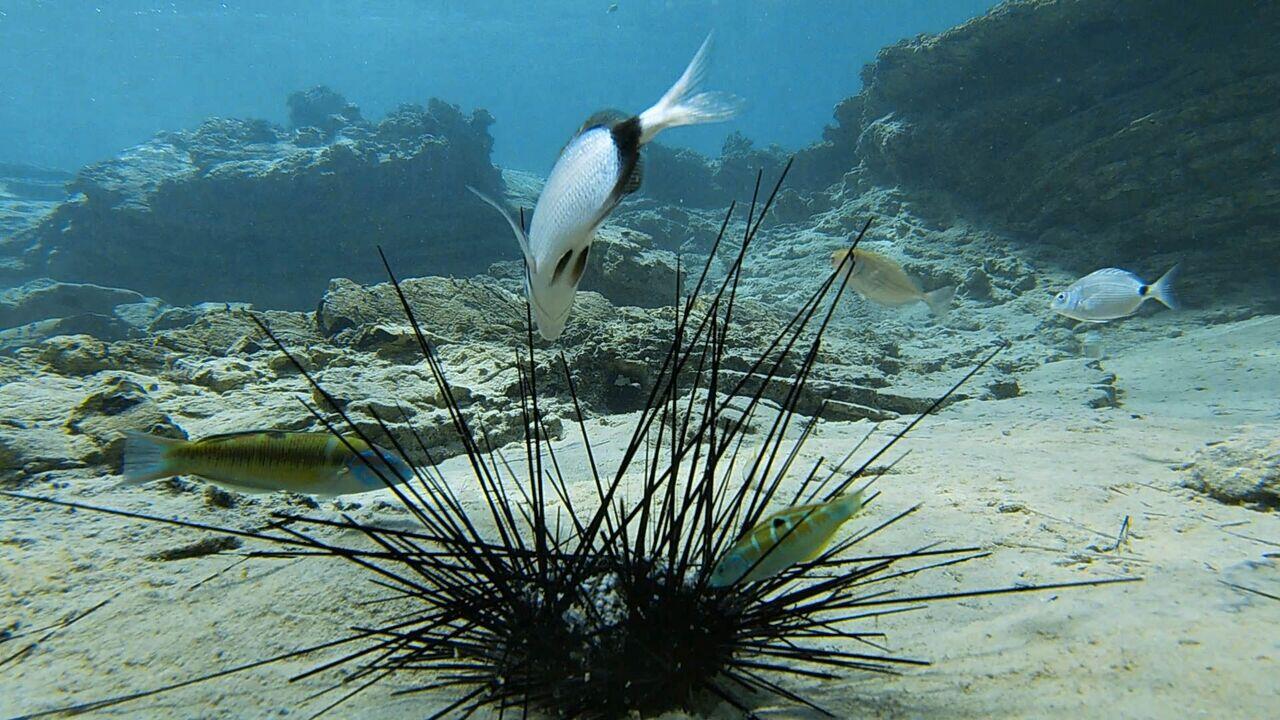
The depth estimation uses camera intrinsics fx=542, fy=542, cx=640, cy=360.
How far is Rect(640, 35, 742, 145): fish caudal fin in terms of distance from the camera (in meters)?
0.98

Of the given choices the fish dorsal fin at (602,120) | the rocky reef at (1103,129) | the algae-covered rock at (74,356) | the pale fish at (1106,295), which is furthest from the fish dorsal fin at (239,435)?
the rocky reef at (1103,129)

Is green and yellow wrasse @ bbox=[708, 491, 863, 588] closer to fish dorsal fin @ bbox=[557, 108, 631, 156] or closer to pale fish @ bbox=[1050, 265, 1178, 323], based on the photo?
fish dorsal fin @ bbox=[557, 108, 631, 156]

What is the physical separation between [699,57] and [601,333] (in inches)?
175

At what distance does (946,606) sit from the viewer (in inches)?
70.1

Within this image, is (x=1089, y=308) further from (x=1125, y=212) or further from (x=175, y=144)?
(x=175, y=144)

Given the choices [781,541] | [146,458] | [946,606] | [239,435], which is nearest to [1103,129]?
[946,606]

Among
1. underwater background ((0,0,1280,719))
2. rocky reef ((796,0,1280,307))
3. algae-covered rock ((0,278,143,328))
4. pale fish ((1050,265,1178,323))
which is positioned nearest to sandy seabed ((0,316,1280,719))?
underwater background ((0,0,1280,719))

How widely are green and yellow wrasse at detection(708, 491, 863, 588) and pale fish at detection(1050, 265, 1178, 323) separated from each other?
5.23 meters

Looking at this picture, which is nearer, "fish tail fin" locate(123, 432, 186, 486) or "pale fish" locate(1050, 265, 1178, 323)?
"fish tail fin" locate(123, 432, 186, 486)

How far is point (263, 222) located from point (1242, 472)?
2233 centimetres

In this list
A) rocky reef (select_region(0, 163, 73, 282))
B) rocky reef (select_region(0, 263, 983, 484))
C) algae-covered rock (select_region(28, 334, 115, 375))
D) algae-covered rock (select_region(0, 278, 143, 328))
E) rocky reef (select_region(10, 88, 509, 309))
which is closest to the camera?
rocky reef (select_region(0, 263, 983, 484))

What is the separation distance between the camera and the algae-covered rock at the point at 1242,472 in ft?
7.88

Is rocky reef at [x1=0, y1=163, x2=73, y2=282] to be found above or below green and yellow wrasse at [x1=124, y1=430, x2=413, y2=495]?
above

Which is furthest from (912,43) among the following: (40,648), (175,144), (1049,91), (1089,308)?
(175,144)
